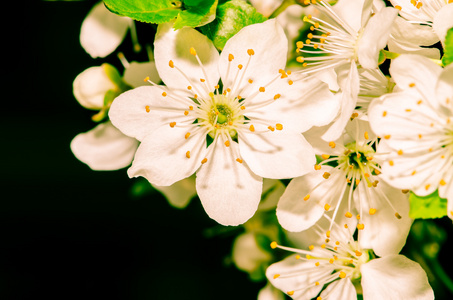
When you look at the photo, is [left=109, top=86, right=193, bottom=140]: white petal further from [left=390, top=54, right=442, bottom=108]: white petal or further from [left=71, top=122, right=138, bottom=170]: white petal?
[left=390, top=54, right=442, bottom=108]: white petal

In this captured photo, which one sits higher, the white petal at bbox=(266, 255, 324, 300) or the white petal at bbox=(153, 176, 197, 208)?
the white petal at bbox=(153, 176, 197, 208)

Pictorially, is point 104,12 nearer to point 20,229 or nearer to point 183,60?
point 183,60

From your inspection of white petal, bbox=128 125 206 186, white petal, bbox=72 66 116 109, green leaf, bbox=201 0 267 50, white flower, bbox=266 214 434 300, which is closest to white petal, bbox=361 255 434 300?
white flower, bbox=266 214 434 300

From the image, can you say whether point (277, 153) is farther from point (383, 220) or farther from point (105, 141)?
point (105, 141)

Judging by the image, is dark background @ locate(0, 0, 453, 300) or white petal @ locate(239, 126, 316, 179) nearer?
white petal @ locate(239, 126, 316, 179)

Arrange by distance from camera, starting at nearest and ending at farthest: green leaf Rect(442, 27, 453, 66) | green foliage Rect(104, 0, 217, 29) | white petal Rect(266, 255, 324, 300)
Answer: green leaf Rect(442, 27, 453, 66) < green foliage Rect(104, 0, 217, 29) < white petal Rect(266, 255, 324, 300)

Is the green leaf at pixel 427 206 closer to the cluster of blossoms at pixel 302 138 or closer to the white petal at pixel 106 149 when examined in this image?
the cluster of blossoms at pixel 302 138

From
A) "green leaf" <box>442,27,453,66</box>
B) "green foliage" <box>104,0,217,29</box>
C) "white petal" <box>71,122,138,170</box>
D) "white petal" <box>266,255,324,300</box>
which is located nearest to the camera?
"green leaf" <box>442,27,453,66</box>

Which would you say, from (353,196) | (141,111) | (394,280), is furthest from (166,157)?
(394,280)
